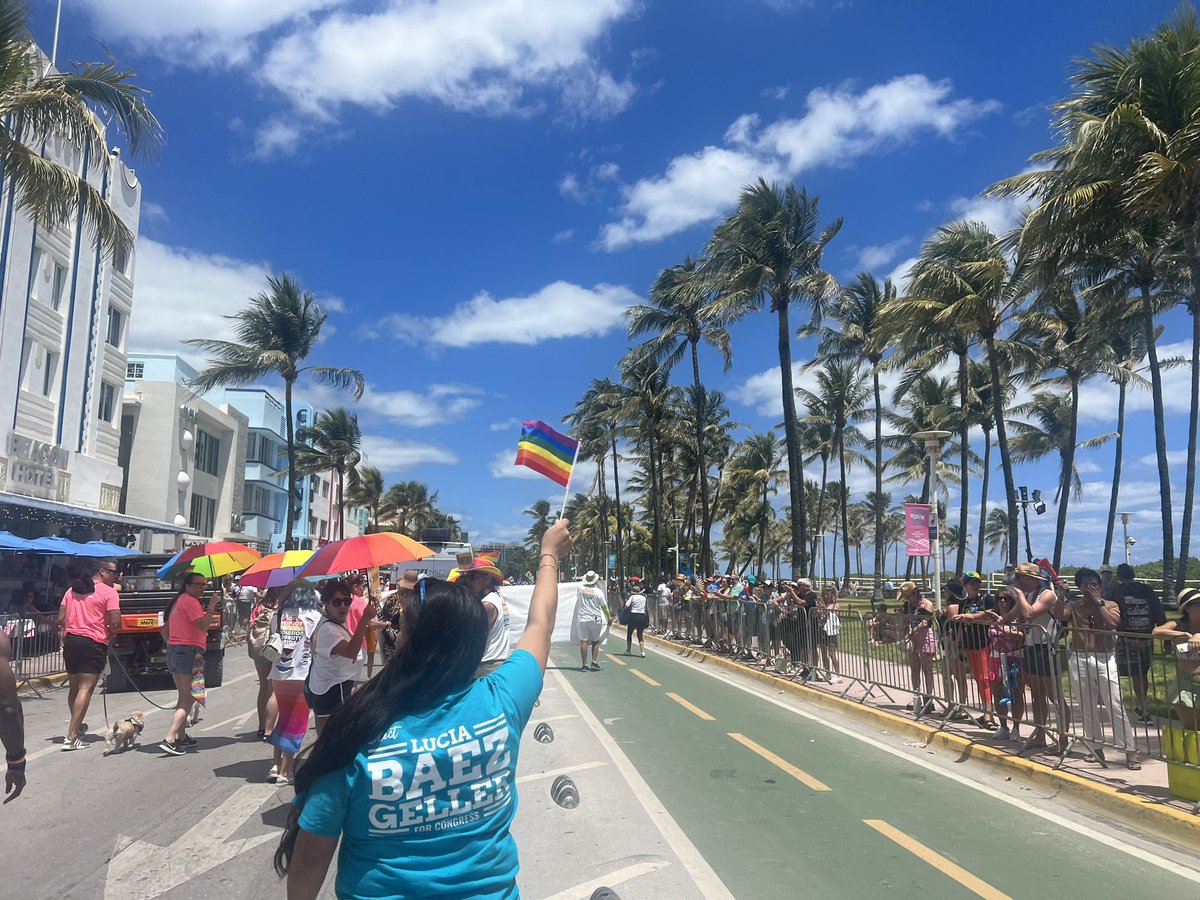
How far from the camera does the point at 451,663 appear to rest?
2131mm

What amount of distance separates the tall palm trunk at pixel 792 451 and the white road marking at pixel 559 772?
577 inches

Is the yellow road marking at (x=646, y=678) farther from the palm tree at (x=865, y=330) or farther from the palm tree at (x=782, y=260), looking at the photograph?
the palm tree at (x=865, y=330)

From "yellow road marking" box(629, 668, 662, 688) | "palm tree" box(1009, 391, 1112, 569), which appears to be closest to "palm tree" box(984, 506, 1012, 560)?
"palm tree" box(1009, 391, 1112, 569)

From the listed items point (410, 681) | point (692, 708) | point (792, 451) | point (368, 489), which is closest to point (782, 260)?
point (792, 451)

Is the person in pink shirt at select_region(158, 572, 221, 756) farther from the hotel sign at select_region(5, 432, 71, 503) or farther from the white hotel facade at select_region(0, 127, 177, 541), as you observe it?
the hotel sign at select_region(5, 432, 71, 503)

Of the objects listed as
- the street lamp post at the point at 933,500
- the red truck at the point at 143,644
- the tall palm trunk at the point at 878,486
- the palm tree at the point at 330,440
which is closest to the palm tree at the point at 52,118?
the red truck at the point at 143,644

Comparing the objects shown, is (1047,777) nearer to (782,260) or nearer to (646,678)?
(646,678)

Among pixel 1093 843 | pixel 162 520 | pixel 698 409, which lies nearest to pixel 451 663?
pixel 1093 843

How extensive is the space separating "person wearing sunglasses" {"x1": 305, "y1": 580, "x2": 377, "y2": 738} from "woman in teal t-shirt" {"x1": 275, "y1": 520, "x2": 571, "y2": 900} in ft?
16.7

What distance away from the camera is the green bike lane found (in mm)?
5465

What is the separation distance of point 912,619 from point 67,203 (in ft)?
45.9

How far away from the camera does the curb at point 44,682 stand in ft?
47.5

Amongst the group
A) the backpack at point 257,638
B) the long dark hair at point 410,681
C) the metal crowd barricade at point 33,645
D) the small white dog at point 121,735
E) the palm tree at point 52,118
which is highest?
the palm tree at point 52,118

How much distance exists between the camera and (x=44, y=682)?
50.0 ft
